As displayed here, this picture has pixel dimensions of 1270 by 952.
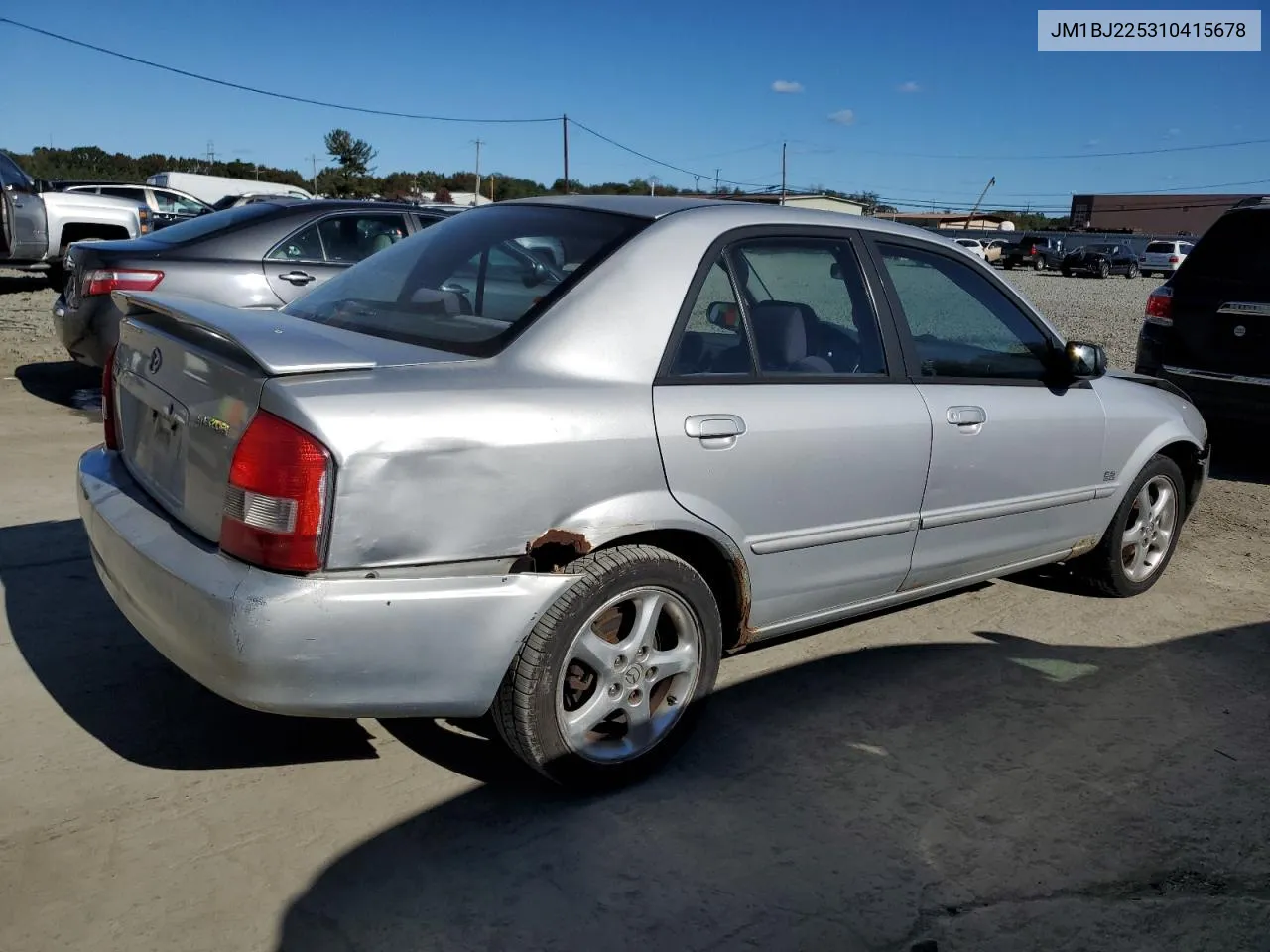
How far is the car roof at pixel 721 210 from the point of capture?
3.37 m

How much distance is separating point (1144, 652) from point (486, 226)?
3.05 m

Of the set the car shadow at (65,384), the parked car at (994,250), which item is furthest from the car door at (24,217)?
the parked car at (994,250)

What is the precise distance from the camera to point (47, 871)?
2572 mm

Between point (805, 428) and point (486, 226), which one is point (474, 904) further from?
point (486, 226)

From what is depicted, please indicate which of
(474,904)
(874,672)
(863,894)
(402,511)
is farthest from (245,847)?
(874,672)

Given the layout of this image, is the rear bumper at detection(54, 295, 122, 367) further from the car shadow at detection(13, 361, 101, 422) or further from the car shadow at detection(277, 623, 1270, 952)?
the car shadow at detection(277, 623, 1270, 952)

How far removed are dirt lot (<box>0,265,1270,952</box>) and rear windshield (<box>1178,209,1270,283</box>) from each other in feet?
12.3

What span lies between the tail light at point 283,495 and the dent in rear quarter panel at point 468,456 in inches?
1.4

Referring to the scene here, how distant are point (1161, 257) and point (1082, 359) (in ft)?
153

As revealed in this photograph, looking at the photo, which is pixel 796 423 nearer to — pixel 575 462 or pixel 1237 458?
pixel 575 462

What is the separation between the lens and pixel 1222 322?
704 cm

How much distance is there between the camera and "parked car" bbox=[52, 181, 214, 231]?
83.7ft

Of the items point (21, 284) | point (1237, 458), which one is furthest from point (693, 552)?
point (21, 284)

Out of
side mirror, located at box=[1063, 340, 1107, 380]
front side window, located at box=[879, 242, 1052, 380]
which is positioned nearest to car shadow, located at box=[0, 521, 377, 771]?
front side window, located at box=[879, 242, 1052, 380]
